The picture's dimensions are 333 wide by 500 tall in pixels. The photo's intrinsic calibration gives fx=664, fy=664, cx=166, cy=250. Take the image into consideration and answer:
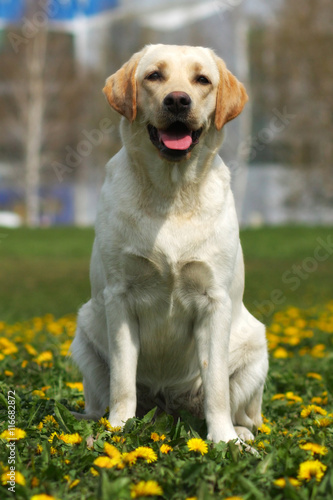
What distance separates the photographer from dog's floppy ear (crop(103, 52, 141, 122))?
3.17m

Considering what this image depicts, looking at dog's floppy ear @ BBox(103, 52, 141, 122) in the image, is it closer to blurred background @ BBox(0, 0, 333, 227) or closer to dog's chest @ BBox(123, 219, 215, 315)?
dog's chest @ BBox(123, 219, 215, 315)

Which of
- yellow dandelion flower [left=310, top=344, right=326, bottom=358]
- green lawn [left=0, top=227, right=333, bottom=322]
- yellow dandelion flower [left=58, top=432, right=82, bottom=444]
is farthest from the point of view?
green lawn [left=0, top=227, right=333, bottom=322]

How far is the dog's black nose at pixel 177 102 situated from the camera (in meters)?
2.98

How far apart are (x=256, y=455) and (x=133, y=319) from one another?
89 centimetres

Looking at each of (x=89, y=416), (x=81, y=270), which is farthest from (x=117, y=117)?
(x=89, y=416)

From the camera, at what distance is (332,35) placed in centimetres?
2580

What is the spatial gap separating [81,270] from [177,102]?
9795mm

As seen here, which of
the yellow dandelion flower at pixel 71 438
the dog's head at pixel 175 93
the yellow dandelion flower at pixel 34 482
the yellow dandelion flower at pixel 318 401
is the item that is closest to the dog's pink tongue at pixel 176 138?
the dog's head at pixel 175 93

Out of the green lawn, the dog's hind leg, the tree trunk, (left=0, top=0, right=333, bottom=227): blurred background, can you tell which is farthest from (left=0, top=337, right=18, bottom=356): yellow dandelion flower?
the tree trunk

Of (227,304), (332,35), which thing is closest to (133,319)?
(227,304)

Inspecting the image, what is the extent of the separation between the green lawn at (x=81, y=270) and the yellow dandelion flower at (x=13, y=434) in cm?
437

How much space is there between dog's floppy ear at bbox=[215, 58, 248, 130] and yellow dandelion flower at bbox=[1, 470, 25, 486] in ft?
6.06

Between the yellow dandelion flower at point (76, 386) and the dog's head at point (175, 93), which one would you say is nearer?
the dog's head at point (175, 93)

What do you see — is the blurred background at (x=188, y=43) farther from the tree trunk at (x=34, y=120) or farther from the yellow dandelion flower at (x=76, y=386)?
the yellow dandelion flower at (x=76, y=386)
